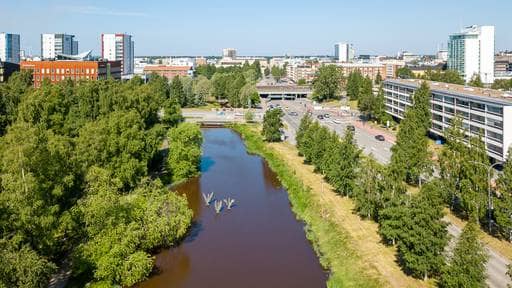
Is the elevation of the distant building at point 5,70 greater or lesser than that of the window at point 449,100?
greater

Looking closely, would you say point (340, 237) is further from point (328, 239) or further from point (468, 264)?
point (468, 264)

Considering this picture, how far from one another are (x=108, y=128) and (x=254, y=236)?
13.5 m

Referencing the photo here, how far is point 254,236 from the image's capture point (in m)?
31.1

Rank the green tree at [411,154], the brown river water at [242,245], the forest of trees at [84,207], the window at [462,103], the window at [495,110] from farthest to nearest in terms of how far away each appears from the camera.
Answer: the window at [462,103] → the window at [495,110] → the green tree at [411,154] → the brown river water at [242,245] → the forest of trees at [84,207]

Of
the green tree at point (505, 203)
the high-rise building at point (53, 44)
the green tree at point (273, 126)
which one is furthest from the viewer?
the high-rise building at point (53, 44)

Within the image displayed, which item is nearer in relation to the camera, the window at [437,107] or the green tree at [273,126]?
the window at [437,107]

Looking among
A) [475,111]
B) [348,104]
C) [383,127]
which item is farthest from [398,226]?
[348,104]

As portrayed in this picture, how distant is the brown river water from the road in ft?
24.8

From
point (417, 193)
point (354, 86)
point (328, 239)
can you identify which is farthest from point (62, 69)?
point (417, 193)

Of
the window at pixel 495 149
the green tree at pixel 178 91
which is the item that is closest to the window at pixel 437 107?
the window at pixel 495 149

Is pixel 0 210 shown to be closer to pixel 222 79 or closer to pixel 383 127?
pixel 383 127

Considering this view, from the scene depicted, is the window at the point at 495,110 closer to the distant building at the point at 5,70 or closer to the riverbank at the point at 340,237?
the riverbank at the point at 340,237

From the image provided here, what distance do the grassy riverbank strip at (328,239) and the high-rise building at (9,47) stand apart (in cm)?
15429

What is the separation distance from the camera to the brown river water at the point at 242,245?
81.1ft
